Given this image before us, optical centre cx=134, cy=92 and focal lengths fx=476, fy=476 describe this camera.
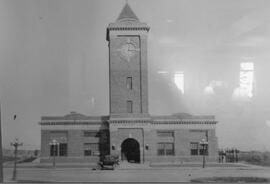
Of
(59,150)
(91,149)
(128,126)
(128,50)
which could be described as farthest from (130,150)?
(128,50)

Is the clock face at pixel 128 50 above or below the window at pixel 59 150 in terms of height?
above

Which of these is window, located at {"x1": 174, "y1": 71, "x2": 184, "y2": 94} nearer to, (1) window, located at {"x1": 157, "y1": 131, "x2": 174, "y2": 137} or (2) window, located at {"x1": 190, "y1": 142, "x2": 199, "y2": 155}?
(1) window, located at {"x1": 157, "y1": 131, "x2": 174, "y2": 137}

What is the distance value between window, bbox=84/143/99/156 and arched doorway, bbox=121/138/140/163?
247 cm

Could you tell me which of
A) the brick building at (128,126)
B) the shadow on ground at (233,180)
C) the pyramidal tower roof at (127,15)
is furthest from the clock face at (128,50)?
the shadow on ground at (233,180)

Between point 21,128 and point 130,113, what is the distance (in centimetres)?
1392

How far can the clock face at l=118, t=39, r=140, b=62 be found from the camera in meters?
43.2

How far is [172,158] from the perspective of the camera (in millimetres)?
44094

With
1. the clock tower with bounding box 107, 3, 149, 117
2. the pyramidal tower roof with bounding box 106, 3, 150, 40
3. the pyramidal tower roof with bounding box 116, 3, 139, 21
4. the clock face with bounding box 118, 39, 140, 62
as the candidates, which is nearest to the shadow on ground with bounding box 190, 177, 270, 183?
the clock tower with bounding box 107, 3, 149, 117

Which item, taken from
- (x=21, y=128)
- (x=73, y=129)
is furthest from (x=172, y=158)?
(x=21, y=128)

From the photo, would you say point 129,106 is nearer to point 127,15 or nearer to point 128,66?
point 128,66

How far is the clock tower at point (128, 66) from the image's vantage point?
43.0m

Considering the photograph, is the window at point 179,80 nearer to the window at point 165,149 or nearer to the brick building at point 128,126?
the brick building at point 128,126

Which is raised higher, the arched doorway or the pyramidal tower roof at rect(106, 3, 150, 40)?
the pyramidal tower roof at rect(106, 3, 150, 40)

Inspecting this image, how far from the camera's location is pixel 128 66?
4350 cm
